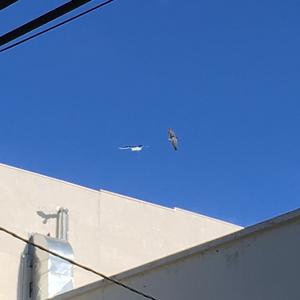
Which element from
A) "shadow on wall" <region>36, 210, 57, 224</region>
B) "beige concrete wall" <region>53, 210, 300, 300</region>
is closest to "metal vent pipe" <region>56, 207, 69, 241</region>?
"shadow on wall" <region>36, 210, 57, 224</region>

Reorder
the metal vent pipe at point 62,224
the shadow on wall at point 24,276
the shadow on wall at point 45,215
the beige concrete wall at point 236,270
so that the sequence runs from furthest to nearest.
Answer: the shadow on wall at point 45,215 → the metal vent pipe at point 62,224 → the shadow on wall at point 24,276 → the beige concrete wall at point 236,270

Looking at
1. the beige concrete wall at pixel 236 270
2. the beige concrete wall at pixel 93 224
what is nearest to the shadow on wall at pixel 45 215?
the beige concrete wall at pixel 93 224

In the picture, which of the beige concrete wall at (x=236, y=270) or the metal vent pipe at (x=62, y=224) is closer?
the beige concrete wall at (x=236, y=270)

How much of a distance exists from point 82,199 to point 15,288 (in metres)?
3.12

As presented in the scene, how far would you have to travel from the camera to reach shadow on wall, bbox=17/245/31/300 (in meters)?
16.9

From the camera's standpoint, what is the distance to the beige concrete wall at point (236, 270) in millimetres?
11133

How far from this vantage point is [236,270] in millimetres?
11695

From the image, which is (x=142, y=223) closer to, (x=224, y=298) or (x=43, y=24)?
(x=224, y=298)

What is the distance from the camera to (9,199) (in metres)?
18.0

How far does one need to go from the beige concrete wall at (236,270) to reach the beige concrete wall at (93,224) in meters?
5.42

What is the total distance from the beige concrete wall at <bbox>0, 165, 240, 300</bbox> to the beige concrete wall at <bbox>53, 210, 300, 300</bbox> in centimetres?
542

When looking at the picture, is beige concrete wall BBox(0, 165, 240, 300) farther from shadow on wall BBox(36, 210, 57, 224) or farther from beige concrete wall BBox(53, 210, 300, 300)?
beige concrete wall BBox(53, 210, 300, 300)

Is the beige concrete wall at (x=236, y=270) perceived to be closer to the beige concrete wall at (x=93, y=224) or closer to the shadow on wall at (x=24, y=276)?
the shadow on wall at (x=24, y=276)

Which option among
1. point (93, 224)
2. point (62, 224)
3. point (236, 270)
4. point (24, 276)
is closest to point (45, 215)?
point (62, 224)
